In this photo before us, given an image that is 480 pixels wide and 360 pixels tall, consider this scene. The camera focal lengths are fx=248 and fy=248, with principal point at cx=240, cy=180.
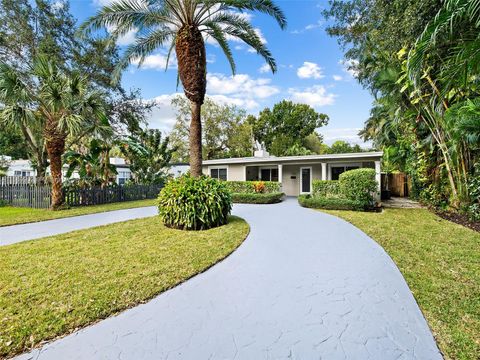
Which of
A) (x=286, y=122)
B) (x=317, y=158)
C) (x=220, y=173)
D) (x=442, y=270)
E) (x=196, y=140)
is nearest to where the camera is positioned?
(x=442, y=270)

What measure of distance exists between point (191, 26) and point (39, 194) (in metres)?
10.7

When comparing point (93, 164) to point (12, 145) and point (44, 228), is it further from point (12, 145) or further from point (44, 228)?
point (12, 145)

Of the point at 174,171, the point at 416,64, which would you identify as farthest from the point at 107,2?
the point at 174,171

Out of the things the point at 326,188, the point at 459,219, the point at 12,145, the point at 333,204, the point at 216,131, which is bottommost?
the point at 459,219

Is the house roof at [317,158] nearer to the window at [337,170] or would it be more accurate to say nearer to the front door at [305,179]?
the window at [337,170]

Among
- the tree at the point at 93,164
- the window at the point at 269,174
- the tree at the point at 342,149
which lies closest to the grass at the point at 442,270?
the window at the point at 269,174

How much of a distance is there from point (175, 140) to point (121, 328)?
1154 inches

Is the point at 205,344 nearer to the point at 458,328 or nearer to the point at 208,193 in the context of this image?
the point at 458,328

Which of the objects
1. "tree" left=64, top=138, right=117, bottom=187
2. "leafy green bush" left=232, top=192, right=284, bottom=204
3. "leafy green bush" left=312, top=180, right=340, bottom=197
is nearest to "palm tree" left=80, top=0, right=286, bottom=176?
"tree" left=64, top=138, right=117, bottom=187

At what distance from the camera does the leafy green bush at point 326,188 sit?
12719mm

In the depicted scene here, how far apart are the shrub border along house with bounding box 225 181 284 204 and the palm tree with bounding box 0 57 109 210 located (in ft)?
26.1

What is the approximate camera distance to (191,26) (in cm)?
797

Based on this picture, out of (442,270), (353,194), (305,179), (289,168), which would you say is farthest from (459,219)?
(289,168)

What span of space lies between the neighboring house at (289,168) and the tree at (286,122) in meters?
16.6
